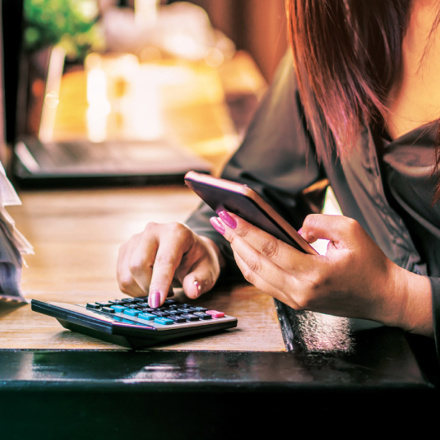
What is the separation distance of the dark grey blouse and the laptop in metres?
0.56

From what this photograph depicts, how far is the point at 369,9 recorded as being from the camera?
1104 millimetres

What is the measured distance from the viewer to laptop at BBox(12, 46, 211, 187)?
6.07 ft

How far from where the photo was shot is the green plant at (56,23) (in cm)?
213

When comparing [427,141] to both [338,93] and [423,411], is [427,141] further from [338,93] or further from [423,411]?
[423,411]

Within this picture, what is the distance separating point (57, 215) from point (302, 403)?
99cm

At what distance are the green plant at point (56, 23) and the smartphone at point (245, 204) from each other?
160cm

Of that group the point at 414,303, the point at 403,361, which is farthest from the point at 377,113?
the point at 403,361

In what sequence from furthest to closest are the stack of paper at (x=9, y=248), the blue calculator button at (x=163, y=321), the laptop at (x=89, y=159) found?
the laptop at (x=89, y=159), the stack of paper at (x=9, y=248), the blue calculator button at (x=163, y=321)

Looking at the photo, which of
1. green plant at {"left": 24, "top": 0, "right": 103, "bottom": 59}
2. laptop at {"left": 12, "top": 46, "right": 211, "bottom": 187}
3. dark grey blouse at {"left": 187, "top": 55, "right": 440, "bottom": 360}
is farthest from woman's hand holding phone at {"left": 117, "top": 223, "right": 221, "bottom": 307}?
green plant at {"left": 24, "top": 0, "right": 103, "bottom": 59}

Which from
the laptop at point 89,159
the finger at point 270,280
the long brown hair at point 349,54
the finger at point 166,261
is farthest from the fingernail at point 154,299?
the laptop at point 89,159

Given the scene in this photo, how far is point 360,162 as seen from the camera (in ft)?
3.55

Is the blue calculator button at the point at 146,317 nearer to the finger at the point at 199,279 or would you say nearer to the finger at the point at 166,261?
the finger at the point at 166,261

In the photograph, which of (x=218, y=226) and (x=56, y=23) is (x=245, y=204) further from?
(x=56, y=23)

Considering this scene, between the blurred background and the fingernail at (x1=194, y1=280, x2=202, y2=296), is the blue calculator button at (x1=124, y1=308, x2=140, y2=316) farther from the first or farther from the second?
the blurred background
